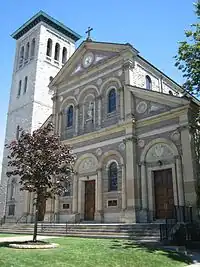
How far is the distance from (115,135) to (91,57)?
27.4 ft

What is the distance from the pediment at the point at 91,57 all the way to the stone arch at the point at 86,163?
24.6ft

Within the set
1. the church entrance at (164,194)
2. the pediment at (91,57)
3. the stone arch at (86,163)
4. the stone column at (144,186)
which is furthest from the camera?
the pediment at (91,57)

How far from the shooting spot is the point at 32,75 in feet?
109

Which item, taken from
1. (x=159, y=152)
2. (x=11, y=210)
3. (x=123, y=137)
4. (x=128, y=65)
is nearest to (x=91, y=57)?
(x=128, y=65)

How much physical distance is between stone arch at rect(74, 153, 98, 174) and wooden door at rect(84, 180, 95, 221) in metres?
1.01

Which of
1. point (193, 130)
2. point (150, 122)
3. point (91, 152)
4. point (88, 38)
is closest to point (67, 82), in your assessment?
point (88, 38)

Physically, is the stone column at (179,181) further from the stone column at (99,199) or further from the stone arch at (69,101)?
the stone arch at (69,101)

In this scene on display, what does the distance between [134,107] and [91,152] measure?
195 inches

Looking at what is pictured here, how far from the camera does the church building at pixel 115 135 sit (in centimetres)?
1834

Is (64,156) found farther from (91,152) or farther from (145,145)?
(91,152)

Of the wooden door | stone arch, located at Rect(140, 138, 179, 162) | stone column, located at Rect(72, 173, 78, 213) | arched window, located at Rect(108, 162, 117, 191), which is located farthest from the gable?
the wooden door

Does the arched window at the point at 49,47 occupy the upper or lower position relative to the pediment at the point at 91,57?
upper

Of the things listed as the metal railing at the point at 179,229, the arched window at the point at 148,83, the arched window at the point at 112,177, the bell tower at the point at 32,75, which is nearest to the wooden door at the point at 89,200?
the arched window at the point at 112,177

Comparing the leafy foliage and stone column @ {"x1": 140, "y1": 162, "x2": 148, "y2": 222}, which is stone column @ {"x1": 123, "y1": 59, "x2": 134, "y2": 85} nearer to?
stone column @ {"x1": 140, "y1": 162, "x2": 148, "y2": 222}
